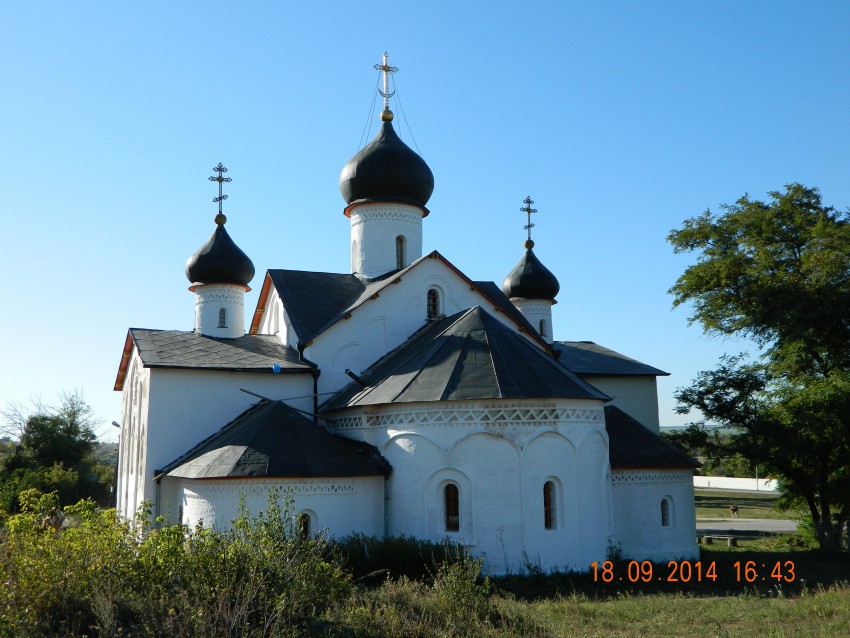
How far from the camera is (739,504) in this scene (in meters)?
38.9

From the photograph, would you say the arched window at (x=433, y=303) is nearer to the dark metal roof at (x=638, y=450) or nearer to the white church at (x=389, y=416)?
the white church at (x=389, y=416)

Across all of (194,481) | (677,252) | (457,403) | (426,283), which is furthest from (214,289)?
(677,252)

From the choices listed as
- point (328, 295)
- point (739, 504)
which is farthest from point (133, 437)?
point (739, 504)

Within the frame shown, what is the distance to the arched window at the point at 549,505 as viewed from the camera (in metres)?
14.1

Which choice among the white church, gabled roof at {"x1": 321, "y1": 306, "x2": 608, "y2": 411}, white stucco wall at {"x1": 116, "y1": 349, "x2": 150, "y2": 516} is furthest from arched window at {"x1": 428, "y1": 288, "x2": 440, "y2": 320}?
white stucco wall at {"x1": 116, "y1": 349, "x2": 150, "y2": 516}

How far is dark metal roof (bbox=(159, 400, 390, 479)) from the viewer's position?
14.1 metres

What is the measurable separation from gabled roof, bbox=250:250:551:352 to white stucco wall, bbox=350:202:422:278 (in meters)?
0.46

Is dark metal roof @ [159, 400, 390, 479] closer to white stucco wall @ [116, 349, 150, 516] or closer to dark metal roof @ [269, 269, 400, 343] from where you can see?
white stucco wall @ [116, 349, 150, 516]

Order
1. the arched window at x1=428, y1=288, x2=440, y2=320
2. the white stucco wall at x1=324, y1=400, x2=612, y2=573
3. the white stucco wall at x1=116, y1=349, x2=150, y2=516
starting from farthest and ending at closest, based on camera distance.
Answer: the arched window at x1=428, y1=288, x2=440, y2=320 → the white stucco wall at x1=116, y1=349, x2=150, y2=516 → the white stucco wall at x1=324, y1=400, x2=612, y2=573

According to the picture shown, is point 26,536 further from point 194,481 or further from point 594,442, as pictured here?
point 594,442

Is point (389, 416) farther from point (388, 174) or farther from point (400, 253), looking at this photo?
point (388, 174)

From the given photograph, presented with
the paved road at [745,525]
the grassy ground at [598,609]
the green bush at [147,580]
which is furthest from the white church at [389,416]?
the paved road at [745,525]

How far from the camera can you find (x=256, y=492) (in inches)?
554

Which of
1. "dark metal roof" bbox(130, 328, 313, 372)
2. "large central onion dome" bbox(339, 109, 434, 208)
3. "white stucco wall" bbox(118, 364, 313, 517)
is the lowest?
"white stucco wall" bbox(118, 364, 313, 517)
